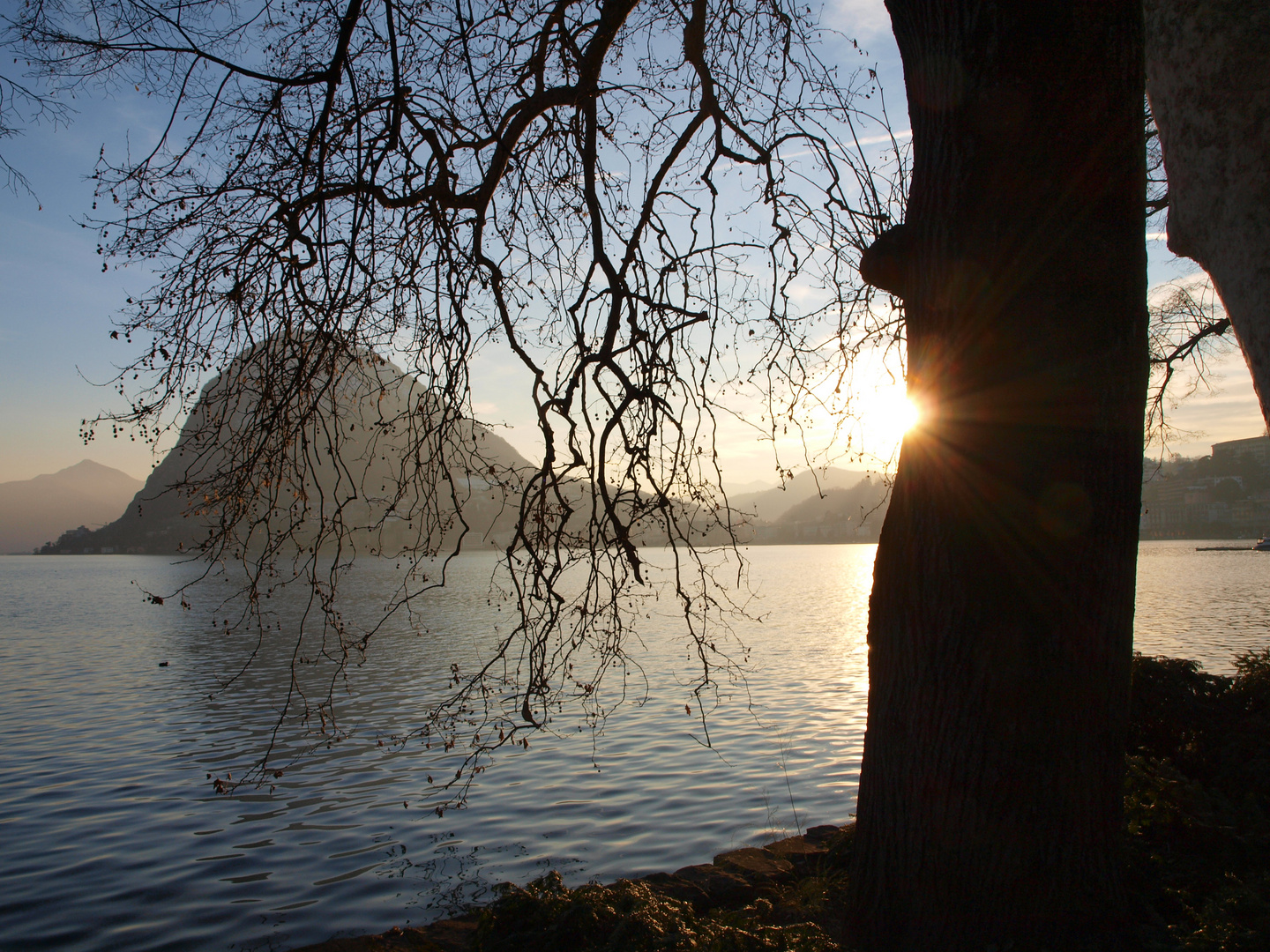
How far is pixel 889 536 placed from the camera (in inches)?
146

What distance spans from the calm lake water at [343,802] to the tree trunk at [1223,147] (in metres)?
6.03

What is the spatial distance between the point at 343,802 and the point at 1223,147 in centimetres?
918

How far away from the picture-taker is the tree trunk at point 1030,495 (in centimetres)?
316

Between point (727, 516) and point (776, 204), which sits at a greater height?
point (776, 204)

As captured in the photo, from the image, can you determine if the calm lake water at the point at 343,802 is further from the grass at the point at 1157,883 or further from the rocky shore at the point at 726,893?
the grass at the point at 1157,883

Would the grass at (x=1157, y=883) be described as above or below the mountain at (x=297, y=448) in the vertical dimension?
below

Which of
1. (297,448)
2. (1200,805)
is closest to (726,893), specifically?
(1200,805)

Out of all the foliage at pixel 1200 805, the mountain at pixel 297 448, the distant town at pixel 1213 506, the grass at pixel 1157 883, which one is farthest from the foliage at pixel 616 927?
the distant town at pixel 1213 506

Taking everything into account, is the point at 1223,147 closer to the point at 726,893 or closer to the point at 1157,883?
the point at 1157,883

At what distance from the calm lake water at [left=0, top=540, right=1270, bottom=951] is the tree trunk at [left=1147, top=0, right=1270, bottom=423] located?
238 inches

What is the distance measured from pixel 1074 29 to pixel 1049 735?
289cm

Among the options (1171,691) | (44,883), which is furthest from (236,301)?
(1171,691)

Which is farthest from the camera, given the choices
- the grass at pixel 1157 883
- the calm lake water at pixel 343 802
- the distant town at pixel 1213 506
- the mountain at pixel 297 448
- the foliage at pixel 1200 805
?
the distant town at pixel 1213 506

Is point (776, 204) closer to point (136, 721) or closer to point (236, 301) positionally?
point (236, 301)
